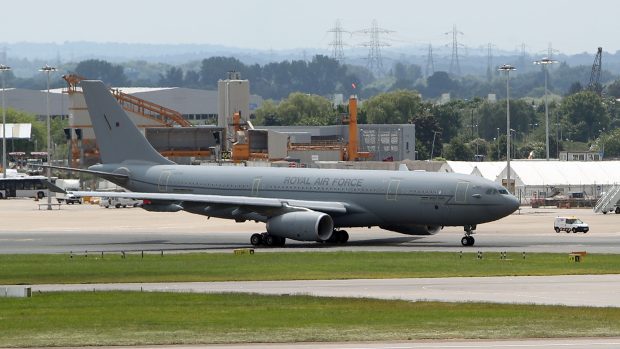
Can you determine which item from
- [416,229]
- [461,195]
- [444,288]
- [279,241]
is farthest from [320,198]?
[444,288]

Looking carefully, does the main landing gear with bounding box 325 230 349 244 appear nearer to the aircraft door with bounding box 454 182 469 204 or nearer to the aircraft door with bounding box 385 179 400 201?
the aircraft door with bounding box 385 179 400 201

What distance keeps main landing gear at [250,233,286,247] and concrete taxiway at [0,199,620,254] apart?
2.57 feet

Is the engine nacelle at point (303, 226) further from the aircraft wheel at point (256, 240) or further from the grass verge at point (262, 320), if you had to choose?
the grass verge at point (262, 320)

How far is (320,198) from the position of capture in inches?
3184

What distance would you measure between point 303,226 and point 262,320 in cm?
3551

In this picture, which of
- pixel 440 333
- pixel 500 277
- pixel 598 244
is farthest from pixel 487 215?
pixel 440 333

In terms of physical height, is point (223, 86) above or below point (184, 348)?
above

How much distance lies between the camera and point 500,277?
2210 inches

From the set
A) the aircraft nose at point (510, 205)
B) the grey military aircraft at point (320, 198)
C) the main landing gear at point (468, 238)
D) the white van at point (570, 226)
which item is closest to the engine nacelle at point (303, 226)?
the grey military aircraft at point (320, 198)

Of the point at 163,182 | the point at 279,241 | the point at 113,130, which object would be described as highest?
the point at 113,130

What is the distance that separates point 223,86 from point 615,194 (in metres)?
73.2

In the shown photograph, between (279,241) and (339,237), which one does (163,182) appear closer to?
(279,241)

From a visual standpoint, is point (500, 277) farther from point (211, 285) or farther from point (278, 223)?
point (278, 223)

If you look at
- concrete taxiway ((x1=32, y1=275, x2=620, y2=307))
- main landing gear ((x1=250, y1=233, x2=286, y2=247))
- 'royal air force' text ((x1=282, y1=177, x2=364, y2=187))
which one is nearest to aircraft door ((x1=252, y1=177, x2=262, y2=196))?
'royal air force' text ((x1=282, y1=177, x2=364, y2=187))
